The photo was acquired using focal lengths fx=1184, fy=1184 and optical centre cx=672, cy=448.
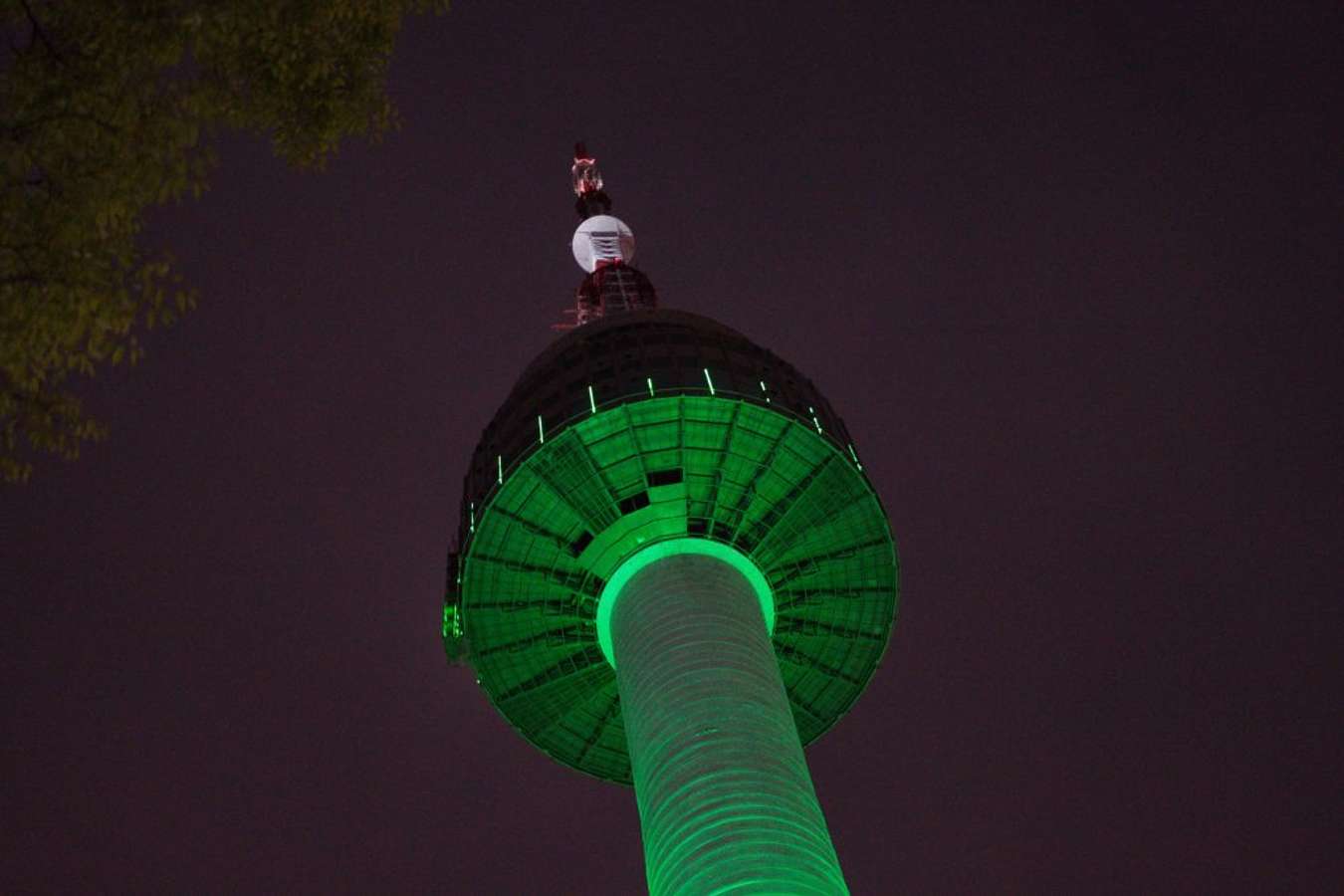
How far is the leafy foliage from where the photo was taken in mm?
11766

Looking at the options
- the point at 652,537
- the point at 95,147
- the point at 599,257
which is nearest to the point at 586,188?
the point at 599,257

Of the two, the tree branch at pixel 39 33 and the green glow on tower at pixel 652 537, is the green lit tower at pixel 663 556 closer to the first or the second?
the green glow on tower at pixel 652 537

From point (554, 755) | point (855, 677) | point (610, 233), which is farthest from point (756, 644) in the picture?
point (610, 233)

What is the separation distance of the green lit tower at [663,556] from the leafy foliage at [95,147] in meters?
14.3

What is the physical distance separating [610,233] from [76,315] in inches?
1274

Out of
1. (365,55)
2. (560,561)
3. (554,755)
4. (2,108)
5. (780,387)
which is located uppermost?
(780,387)

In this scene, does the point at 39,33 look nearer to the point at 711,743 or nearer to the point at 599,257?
the point at 711,743

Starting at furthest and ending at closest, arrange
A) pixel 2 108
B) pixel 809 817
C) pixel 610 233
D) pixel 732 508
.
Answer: pixel 610 233 → pixel 732 508 → pixel 809 817 → pixel 2 108

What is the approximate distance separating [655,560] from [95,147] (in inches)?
678

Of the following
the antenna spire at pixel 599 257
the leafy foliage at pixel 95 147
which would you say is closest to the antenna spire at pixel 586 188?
the antenna spire at pixel 599 257

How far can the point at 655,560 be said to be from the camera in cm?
2745

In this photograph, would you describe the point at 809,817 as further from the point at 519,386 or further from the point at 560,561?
the point at 519,386

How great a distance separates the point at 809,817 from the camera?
2208 cm

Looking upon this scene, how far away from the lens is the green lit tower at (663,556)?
2491 centimetres
